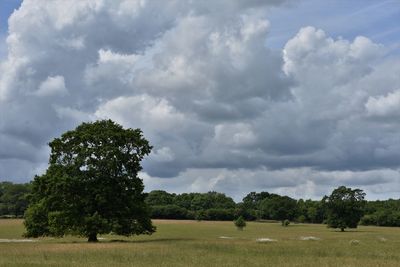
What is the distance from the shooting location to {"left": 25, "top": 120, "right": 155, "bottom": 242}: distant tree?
2427 inches

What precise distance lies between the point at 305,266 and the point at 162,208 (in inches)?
6032

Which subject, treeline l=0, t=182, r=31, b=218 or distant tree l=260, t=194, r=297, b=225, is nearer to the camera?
distant tree l=260, t=194, r=297, b=225

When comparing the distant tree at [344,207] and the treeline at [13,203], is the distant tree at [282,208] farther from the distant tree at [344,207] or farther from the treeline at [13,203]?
the treeline at [13,203]

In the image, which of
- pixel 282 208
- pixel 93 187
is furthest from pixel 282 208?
pixel 93 187

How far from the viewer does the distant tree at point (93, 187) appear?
202 feet

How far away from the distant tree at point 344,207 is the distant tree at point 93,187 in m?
70.1

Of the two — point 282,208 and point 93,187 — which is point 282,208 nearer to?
point 282,208

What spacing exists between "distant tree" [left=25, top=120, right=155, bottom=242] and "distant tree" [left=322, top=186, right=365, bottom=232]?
2760 inches

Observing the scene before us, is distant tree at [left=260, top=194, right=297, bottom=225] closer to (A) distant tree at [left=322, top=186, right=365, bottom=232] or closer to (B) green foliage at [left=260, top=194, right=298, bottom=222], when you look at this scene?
(B) green foliage at [left=260, top=194, right=298, bottom=222]

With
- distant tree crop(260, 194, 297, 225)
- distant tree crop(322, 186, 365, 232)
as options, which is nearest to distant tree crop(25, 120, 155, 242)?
distant tree crop(322, 186, 365, 232)

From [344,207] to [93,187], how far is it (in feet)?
248

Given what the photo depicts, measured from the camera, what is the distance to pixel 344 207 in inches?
4973

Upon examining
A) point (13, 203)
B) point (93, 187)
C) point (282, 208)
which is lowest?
Answer: point (93, 187)

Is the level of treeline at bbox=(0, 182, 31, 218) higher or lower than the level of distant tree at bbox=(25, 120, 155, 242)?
higher
